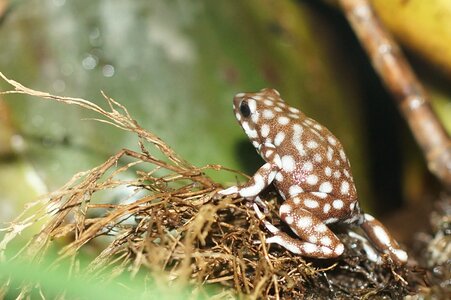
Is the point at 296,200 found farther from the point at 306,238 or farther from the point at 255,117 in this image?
the point at 255,117

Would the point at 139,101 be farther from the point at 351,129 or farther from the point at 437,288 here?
the point at 437,288

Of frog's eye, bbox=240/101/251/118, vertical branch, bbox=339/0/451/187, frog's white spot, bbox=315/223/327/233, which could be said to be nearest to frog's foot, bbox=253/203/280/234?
frog's white spot, bbox=315/223/327/233

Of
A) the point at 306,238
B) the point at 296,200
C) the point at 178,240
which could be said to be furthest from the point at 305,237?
the point at 178,240

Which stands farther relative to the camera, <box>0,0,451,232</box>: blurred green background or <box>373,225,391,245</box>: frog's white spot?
<box>0,0,451,232</box>: blurred green background

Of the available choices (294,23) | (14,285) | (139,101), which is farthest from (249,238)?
(294,23)

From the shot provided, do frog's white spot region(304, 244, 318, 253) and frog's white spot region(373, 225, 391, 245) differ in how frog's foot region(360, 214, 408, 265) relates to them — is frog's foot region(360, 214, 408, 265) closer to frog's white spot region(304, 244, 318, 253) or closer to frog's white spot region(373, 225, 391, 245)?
frog's white spot region(373, 225, 391, 245)

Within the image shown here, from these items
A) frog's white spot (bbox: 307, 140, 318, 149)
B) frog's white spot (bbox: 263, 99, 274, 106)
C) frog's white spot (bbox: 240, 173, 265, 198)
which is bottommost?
frog's white spot (bbox: 240, 173, 265, 198)

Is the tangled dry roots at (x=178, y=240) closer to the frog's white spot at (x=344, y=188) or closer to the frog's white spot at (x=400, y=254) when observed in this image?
the frog's white spot at (x=400, y=254)
